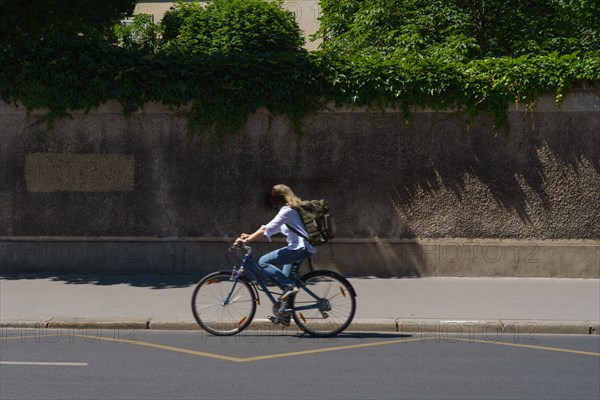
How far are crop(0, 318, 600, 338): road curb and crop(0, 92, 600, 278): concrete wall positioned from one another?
130 inches

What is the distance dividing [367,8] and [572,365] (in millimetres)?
10977

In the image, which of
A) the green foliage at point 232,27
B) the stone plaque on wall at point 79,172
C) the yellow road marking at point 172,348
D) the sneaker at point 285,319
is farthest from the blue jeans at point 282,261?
the green foliage at point 232,27

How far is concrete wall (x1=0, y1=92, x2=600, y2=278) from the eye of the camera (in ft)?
42.3

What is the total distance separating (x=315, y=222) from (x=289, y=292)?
833 mm

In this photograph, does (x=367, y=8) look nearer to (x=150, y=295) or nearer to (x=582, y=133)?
(x=582, y=133)

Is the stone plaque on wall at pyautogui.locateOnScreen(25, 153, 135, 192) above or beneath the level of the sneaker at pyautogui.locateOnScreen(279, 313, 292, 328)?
above

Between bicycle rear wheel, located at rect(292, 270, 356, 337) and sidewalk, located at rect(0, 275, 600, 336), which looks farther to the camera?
sidewalk, located at rect(0, 275, 600, 336)

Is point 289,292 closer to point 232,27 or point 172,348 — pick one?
point 172,348

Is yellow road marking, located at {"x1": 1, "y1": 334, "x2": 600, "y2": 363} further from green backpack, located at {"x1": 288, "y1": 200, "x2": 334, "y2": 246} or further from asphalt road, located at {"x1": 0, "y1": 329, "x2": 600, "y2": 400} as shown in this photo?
green backpack, located at {"x1": 288, "y1": 200, "x2": 334, "y2": 246}

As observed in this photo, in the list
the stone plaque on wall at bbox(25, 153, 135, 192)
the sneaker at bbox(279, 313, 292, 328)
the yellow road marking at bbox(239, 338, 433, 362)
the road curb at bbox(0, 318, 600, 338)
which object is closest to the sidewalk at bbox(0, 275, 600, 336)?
the road curb at bbox(0, 318, 600, 338)

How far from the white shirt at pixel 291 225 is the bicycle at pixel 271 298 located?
245 mm

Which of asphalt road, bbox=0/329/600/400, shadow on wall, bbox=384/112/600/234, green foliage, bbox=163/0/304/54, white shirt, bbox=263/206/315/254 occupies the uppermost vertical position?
green foliage, bbox=163/0/304/54

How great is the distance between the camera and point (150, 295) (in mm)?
11500

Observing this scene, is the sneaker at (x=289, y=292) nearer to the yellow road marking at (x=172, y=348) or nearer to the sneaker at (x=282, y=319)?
the sneaker at (x=282, y=319)
